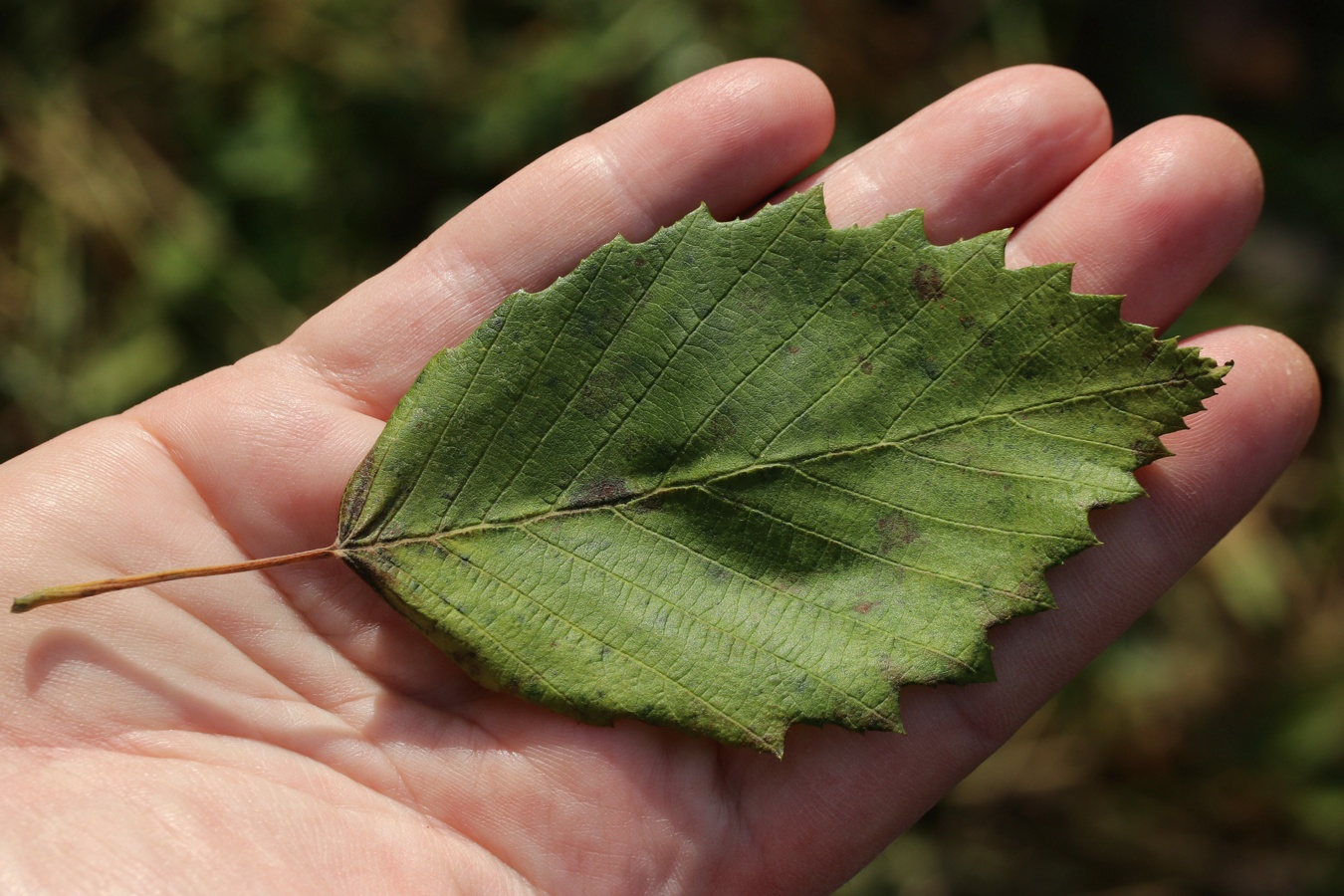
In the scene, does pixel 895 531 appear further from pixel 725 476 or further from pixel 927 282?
pixel 927 282

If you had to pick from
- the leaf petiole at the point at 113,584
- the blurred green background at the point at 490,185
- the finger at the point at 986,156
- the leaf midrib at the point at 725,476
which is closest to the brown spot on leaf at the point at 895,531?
the leaf midrib at the point at 725,476

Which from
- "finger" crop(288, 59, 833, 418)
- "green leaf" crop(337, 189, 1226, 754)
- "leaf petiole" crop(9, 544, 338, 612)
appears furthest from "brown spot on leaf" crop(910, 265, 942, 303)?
"leaf petiole" crop(9, 544, 338, 612)

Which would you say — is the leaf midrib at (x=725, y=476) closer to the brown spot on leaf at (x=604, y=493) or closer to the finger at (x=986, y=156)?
the brown spot on leaf at (x=604, y=493)

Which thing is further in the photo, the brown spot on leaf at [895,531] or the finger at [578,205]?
the finger at [578,205]

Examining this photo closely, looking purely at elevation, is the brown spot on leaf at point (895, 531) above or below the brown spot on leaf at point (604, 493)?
below

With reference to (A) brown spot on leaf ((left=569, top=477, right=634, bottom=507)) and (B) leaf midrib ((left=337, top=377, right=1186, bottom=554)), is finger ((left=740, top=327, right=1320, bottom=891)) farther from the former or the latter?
(A) brown spot on leaf ((left=569, top=477, right=634, bottom=507))
